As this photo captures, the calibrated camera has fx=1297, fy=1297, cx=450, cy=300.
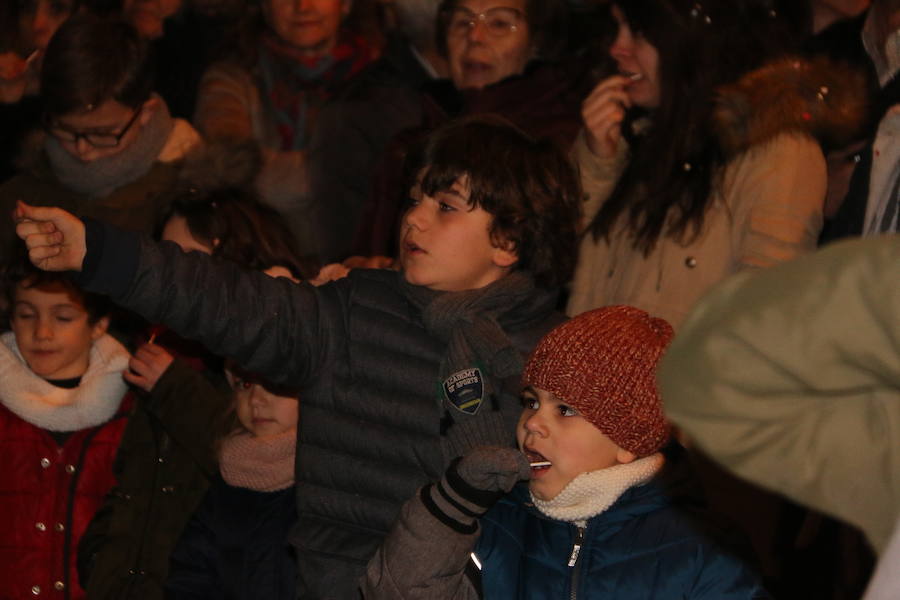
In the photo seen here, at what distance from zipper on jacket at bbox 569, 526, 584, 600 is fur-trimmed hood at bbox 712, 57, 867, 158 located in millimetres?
1317

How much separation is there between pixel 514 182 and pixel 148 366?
3.93ft

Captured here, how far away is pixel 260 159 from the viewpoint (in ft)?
13.7

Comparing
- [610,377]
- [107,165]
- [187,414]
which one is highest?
[610,377]

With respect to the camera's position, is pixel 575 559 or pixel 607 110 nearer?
pixel 575 559

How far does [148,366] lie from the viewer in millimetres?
3576

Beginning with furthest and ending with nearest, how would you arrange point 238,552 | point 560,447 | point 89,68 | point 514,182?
1. point 89,68
2. point 238,552
3. point 514,182
4. point 560,447

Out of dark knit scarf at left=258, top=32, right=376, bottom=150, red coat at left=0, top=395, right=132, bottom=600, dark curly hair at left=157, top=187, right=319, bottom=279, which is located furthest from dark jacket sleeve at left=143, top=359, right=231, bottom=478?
dark knit scarf at left=258, top=32, right=376, bottom=150

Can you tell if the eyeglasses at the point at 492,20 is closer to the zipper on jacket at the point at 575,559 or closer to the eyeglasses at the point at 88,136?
the eyeglasses at the point at 88,136

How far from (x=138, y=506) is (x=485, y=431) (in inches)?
46.9

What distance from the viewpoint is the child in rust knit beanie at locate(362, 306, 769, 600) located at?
8.03ft

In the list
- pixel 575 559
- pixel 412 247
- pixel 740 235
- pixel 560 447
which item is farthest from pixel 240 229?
pixel 575 559

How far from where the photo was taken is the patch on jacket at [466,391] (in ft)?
9.23

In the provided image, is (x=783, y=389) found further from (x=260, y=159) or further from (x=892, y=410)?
(x=260, y=159)

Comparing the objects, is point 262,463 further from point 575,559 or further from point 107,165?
point 107,165
